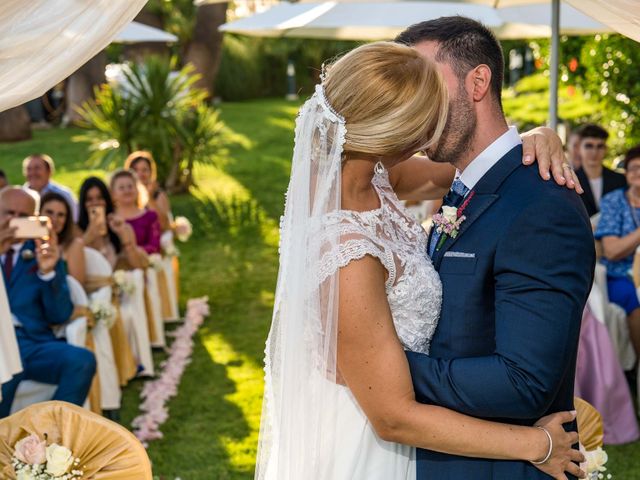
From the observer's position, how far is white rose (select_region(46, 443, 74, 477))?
2945mm

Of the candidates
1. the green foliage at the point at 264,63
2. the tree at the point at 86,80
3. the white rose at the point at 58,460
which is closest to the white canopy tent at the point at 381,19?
the white rose at the point at 58,460

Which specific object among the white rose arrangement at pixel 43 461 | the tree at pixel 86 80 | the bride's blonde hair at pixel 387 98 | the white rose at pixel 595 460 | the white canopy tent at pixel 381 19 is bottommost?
the tree at pixel 86 80

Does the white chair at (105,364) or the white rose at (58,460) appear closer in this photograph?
the white rose at (58,460)

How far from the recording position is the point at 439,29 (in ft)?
7.64

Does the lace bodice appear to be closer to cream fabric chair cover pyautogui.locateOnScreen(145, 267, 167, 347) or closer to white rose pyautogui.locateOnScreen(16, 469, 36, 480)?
white rose pyautogui.locateOnScreen(16, 469, 36, 480)

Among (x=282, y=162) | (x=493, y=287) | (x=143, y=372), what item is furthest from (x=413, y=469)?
(x=282, y=162)

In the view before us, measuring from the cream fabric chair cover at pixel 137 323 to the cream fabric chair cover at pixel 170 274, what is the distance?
120 centimetres

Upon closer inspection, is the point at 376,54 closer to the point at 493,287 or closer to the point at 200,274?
the point at 493,287

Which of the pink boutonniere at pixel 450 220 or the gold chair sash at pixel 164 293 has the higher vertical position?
the pink boutonniere at pixel 450 220

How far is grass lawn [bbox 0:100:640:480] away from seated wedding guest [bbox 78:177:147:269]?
3.24 feet

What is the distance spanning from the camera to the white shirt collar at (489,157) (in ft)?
7.72

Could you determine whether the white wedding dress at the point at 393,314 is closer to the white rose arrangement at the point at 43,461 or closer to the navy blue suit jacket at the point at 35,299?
the white rose arrangement at the point at 43,461

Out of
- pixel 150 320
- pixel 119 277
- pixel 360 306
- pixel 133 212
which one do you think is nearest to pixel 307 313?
pixel 360 306

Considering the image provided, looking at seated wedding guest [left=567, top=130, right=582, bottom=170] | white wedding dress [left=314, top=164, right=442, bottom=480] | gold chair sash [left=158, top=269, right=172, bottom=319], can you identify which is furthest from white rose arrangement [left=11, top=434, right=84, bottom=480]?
seated wedding guest [left=567, top=130, right=582, bottom=170]
